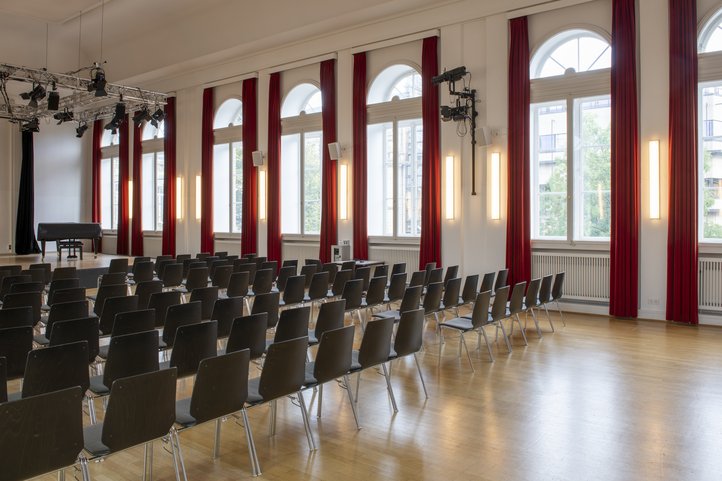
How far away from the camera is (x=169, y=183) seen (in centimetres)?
1644

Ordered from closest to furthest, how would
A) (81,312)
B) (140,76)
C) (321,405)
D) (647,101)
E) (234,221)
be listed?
1. (321,405)
2. (81,312)
3. (647,101)
4. (234,221)
5. (140,76)

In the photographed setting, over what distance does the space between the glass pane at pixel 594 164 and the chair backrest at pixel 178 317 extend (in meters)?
6.81

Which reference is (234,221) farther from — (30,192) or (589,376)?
(589,376)

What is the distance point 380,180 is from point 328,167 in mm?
1207

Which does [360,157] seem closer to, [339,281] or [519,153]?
[519,153]

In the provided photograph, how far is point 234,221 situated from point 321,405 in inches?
440

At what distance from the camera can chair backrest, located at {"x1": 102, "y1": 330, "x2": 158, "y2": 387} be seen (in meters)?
3.94

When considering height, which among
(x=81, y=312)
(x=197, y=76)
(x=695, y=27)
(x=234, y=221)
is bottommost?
(x=81, y=312)

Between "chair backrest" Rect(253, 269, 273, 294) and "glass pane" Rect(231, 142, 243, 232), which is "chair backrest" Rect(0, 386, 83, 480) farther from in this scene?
"glass pane" Rect(231, 142, 243, 232)

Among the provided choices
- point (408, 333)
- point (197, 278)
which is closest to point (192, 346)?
point (408, 333)

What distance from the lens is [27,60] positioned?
16906mm

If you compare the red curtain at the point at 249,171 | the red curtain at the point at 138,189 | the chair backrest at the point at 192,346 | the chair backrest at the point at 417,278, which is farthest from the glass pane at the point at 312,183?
the chair backrest at the point at 192,346

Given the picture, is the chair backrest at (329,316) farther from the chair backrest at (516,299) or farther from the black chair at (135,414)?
the chair backrest at (516,299)

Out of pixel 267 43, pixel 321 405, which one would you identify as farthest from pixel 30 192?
pixel 321 405
